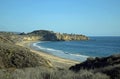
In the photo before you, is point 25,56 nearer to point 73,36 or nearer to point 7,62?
point 7,62

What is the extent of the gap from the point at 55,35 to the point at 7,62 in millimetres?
149429

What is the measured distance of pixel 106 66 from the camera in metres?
13.1

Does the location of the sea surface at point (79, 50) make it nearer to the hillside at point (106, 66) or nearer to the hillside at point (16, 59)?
the hillside at point (16, 59)

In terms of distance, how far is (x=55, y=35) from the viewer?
166 metres

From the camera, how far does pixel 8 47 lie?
19.0 meters

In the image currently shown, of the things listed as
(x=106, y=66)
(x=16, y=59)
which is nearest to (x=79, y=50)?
(x=16, y=59)

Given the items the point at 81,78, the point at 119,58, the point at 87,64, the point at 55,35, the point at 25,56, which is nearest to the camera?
the point at 81,78

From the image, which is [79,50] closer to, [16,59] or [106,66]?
[16,59]

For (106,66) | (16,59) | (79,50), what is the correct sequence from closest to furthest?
(106,66) → (16,59) → (79,50)

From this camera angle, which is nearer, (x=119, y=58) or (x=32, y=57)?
(x=119, y=58)

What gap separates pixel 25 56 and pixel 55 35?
148249 mm

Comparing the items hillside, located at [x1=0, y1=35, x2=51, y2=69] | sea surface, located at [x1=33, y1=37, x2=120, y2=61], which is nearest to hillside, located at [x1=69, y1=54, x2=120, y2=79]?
hillside, located at [x1=0, y1=35, x2=51, y2=69]

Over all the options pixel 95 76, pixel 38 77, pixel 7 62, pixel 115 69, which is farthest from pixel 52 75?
pixel 7 62

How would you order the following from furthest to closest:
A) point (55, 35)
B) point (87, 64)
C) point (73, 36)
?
point (73, 36) < point (55, 35) < point (87, 64)
